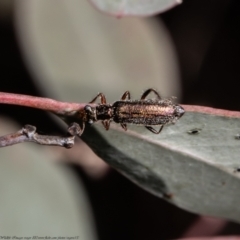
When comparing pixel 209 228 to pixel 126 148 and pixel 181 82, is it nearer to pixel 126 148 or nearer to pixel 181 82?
pixel 181 82

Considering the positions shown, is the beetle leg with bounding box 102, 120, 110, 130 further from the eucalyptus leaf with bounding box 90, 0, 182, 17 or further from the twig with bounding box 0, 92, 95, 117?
the eucalyptus leaf with bounding box 90, 0, 182, 17

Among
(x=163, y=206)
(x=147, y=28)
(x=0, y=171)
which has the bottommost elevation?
(x=0, y=171)

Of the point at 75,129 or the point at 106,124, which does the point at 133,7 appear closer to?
the point at 106,124

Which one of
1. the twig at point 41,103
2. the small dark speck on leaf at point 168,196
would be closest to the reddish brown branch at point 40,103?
the twig at point 41,103

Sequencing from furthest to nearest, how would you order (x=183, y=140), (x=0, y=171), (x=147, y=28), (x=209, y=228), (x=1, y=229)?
(x=147, y=28) → (x=209, y=228) → (x=0, y=171) → (x=1, y=229) → (x=183, y=140)

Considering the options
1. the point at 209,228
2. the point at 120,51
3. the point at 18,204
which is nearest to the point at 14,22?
the point at 120,51

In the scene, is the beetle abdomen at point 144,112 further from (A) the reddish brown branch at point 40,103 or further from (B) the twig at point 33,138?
(B) the twig at point 33,138
